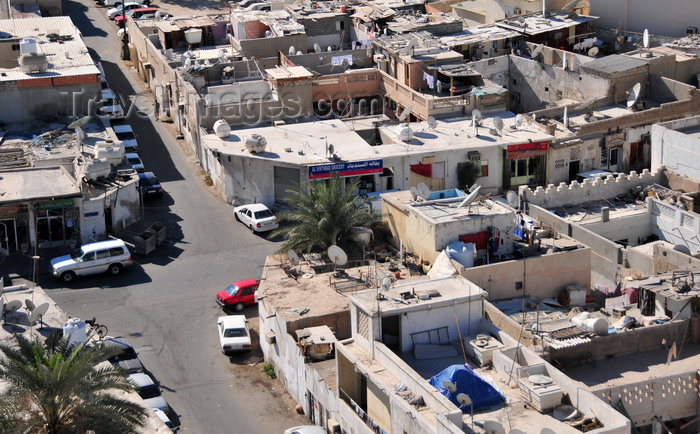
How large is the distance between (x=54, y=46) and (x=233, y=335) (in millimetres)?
31281

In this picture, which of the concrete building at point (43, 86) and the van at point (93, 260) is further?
the concrete building at point (43, 86)

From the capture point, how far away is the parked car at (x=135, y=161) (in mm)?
59656

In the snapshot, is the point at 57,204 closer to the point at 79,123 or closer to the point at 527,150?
the point at 79,123

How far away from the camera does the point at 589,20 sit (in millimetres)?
70750

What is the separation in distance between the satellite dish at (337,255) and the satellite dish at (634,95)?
20.7m

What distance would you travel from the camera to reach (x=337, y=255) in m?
44.5

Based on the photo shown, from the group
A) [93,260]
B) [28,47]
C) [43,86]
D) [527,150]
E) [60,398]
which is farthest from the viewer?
[28,47]

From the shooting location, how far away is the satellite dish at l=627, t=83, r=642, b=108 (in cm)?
5853

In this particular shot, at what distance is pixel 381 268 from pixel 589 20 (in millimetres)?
31475

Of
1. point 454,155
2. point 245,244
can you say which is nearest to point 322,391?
point 245,244

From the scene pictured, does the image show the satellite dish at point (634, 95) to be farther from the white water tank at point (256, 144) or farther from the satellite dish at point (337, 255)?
the satellite dish at point (337, 255)

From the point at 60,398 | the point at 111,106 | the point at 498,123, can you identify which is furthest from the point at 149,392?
the point at 111,106

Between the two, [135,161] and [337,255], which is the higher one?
[337,255]

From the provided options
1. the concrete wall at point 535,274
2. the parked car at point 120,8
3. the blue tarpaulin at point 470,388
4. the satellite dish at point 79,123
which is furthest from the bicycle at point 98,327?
the parked car at point 120,8
